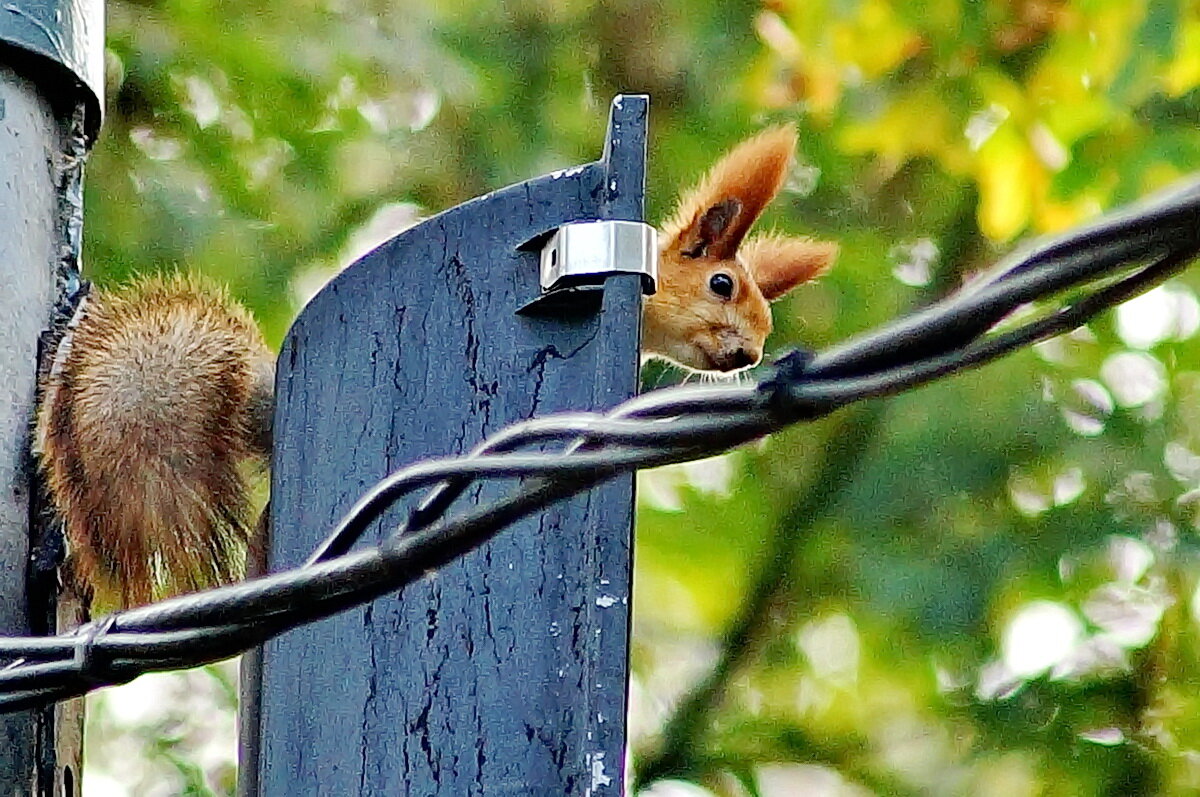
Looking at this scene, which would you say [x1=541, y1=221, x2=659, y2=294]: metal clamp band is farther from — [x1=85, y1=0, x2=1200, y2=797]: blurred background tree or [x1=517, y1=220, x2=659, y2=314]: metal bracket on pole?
[x1=85, y1=0, x2=1200, y2=797]: blurred background tree

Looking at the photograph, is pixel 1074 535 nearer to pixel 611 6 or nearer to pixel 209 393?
pixel 611 6

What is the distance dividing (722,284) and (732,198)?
0.30 metres

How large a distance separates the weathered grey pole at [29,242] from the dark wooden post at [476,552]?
22 cm

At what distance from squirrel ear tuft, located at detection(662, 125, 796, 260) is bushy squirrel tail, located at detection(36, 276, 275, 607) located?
0.55m

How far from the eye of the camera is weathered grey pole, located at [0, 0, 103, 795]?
1.47 metres

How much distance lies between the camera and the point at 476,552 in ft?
4.01

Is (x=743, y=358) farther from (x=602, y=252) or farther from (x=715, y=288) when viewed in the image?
(x=602, y=252)

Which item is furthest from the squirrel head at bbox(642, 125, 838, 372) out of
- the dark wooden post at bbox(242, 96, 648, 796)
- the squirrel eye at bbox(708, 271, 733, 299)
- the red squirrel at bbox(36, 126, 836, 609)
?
the dark wooden post at bbox(242, 96, 648, 796)

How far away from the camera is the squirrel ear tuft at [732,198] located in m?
1.96

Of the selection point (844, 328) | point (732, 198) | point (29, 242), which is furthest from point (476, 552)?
point (844, 328)

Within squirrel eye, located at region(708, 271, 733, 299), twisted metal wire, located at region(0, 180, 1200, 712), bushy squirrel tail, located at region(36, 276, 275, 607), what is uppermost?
squirrel eye, located at region(708, 271, 733, 299)

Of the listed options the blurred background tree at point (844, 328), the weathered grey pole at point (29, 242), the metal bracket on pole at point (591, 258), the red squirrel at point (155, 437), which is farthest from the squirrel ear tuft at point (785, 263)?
the metal bracket on pole at point (591, 258)

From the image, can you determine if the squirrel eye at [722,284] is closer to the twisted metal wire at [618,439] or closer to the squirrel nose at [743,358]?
the squirrel nose at [743,358]

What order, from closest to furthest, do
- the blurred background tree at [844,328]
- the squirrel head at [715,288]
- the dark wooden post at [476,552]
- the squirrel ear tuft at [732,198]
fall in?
1. the dark wooden post at [476,552]
2. the squirrel ear tuft at [732,198]
3. the squirrel head at [715,288]
4. the blurred background tree at [844,328]
